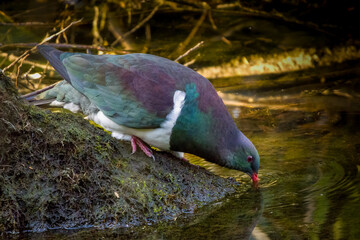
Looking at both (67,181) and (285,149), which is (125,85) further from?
(285,149)

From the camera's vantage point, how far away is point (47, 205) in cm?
389

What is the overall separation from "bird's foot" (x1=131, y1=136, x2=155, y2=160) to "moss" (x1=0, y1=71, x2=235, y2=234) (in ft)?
0.73

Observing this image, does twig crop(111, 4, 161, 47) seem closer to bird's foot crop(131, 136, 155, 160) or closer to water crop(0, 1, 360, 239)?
water crop(0, 1, 360, 239)

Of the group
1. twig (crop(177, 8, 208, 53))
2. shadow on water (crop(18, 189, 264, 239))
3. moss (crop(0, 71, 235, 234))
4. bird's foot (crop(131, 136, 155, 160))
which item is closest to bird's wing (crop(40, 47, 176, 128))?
bird's foot (crop(131, 136, 155, 160))

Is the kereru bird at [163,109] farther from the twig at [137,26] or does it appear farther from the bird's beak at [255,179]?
the twig at [137,26]

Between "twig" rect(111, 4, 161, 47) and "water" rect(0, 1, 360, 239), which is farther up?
"twig" rect(111, 4, 161, 47)

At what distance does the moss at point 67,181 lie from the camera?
3887 millimetres

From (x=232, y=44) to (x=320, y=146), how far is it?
398 centimetres

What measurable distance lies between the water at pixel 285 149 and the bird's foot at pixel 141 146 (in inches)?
27.6

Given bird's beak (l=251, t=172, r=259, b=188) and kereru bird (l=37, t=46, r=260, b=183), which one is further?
bird's beak (l=251, t=172, r=259, b=188)

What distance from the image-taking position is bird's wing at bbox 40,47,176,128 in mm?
4523

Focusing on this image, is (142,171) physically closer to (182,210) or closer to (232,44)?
(182,210)

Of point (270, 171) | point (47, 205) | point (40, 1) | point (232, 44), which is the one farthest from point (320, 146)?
point (40, 1)

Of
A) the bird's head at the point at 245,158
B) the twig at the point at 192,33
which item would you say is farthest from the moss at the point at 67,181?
the twig at the point at 192,33
